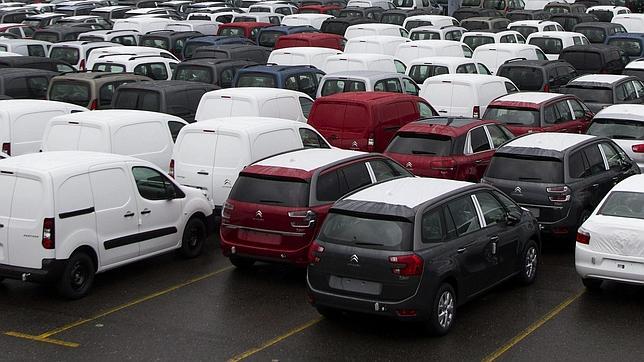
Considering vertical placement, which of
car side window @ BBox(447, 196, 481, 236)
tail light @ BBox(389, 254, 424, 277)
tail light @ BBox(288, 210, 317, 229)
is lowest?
Result: tail light @ BBox(288, 210, 317, 229)

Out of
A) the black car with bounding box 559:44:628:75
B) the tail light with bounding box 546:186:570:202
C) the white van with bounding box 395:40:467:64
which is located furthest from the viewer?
the white van with bounding box 395:40:467:64

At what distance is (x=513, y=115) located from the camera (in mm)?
18953

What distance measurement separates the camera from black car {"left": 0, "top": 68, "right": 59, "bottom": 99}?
2152cm

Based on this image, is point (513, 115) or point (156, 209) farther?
point (513, 115)

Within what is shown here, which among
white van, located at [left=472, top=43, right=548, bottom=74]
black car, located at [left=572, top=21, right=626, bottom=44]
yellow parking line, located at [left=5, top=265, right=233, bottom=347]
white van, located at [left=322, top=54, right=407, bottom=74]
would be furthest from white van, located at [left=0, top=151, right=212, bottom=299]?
black car, located at [left=572, top=21, right=626, bottom=44]

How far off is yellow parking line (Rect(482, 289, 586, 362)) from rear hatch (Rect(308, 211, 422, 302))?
1.02 meters

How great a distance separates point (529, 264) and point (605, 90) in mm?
9652

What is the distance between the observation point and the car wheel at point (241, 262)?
44.4 feet

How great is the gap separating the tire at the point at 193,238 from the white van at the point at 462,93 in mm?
7639

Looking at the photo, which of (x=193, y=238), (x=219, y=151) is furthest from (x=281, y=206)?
(x=219, y=151)

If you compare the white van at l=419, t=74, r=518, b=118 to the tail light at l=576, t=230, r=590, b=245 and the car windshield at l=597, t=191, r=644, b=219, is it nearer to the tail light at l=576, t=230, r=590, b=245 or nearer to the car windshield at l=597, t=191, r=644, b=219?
the car windshield at l=597, t=191, r=644, b=219

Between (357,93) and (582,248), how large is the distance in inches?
294

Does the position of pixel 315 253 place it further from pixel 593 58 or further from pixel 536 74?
pixel 593 58

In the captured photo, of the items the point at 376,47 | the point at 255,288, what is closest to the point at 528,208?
the point at 255,288
